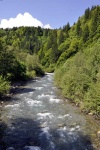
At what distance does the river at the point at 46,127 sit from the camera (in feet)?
61.7

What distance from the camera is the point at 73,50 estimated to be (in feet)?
377

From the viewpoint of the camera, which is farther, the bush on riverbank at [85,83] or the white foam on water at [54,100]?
the white foam on water at [54,100]

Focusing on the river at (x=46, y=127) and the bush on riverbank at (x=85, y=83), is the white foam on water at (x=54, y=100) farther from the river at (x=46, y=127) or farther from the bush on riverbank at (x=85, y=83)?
the bush on riverbank at (x=85, y=83)

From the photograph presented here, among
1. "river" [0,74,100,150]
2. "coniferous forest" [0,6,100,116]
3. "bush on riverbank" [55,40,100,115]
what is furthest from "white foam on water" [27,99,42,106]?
"bush on riverbank" [55,40,100,115]

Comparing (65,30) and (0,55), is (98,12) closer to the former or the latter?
(65,30)

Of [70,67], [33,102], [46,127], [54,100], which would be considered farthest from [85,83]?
[70,67]

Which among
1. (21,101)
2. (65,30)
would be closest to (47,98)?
(21,101)

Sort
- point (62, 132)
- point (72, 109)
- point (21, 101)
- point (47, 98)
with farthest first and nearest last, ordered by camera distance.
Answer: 1. point (47, 98)
2. point (21, 101)
3. point (72, 109)
4. point (62, 132)

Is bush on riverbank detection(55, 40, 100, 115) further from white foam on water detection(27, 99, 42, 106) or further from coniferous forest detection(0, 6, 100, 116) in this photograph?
white foam on water detection(27, 99, 42, 106)

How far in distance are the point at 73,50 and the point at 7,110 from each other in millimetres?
89574

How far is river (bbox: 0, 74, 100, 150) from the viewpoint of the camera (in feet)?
61.7

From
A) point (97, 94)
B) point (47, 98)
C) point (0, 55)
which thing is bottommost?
point (47, 98)

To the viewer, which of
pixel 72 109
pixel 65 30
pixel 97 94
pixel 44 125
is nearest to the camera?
pixel 44 125

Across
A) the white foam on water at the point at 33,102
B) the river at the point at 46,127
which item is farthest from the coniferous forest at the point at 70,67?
the white foam on water at the point at 33,102
